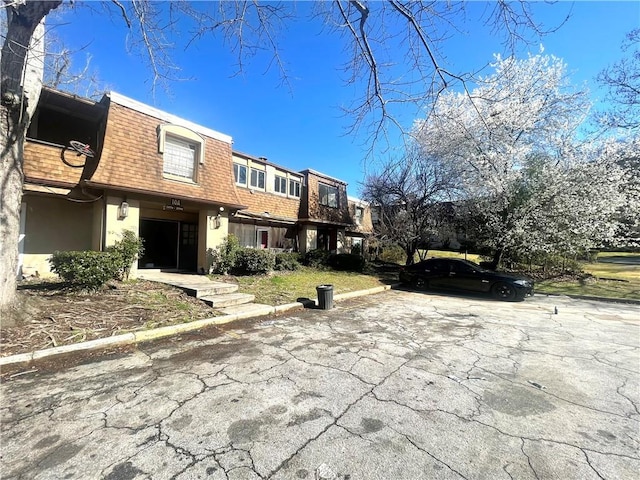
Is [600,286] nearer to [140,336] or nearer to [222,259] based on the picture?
[222,259]

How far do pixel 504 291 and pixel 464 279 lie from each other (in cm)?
152

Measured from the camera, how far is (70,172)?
10062 millimetres

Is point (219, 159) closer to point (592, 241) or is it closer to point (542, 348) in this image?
point (542, 348)

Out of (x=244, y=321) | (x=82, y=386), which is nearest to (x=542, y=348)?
(x=244, y=321)

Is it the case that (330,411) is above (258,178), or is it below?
below

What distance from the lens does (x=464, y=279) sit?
12.6 m

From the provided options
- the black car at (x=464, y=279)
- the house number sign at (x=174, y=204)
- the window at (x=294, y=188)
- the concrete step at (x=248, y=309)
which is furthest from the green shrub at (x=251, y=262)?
the black car at (x=464, y=279)

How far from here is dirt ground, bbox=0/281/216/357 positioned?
494 cm

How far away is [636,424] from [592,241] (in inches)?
640

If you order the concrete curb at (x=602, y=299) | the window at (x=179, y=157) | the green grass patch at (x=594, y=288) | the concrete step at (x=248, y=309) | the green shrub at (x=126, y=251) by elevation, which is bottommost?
the concrete curb at (x=602, y=299)

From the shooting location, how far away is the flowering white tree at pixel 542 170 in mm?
14539

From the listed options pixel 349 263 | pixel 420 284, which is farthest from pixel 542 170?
pixel 349 263

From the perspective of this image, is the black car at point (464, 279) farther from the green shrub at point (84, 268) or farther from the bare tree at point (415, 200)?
the green shrub at point (84, 268)

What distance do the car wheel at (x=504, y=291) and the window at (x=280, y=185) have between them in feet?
40.3
